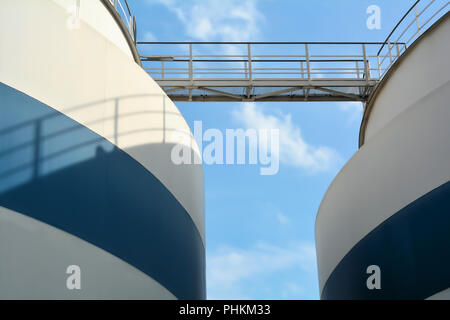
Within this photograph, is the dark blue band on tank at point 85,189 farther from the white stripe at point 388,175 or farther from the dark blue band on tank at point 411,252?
the white stripe at point 388,175

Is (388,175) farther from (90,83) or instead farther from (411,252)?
(90,83)

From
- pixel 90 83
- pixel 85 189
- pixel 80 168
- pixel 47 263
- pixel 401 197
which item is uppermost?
pixel 90 83

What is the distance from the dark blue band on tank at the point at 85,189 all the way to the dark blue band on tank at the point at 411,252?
187 inches

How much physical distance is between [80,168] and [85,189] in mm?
366

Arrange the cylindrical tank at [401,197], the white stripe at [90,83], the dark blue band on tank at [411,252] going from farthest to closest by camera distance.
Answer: the cylindrical tank at [401,197] < the dark blue band on tank at [411,252] < the white stripe at [90,83]

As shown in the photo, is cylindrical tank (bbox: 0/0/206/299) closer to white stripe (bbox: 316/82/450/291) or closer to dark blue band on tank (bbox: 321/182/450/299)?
dark blue band on tank (bbox: 321/182/450/299)

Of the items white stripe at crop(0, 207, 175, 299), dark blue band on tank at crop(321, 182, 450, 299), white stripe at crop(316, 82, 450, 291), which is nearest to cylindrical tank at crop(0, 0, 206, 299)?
white stripe at crop(0, 207, 175, 299)

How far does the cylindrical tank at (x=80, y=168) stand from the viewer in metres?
9.84

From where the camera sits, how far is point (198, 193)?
16.4 metres

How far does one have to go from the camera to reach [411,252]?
13.9 meters

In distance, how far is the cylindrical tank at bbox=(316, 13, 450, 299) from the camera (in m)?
13.1

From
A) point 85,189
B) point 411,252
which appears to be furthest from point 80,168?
point 411,252

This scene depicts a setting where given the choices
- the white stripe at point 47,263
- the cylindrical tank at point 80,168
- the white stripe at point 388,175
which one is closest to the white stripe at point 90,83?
the cylindrical tank at point 80,168

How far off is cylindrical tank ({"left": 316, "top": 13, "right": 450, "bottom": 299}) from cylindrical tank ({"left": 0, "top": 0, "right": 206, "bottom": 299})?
475cm
